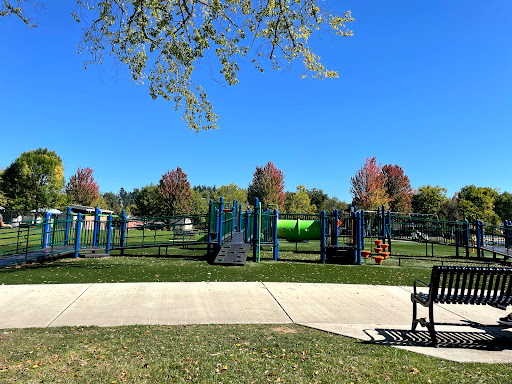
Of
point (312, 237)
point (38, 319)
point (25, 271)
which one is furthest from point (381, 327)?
point (312, 237)

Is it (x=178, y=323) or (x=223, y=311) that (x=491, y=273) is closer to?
(x=223, y=311)

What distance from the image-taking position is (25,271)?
990cm

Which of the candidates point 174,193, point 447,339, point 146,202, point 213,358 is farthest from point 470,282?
point 146,202

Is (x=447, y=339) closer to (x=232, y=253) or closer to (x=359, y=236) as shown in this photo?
(x=232, y=253)

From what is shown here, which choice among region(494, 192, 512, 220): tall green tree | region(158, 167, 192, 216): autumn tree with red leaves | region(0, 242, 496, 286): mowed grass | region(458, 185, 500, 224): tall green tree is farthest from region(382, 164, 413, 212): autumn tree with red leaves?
region(0, 242, 496, 286): mowed grass

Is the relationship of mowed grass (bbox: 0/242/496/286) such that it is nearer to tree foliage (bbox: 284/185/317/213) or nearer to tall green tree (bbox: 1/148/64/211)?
tall green tree (bbox: 1/148/64/211)

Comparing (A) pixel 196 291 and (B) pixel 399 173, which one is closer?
(A) pixel 196 291

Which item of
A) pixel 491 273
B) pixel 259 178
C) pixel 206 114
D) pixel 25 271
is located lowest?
pixel 25 271

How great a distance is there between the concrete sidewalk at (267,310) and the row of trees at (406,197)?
37639 mm

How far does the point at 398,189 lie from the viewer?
50625 mm

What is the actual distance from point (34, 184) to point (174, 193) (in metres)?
19.5

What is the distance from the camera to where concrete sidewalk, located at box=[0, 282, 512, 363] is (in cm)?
464

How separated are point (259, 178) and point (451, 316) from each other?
1707 inches

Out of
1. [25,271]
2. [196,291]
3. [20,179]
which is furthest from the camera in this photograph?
[20,179]
